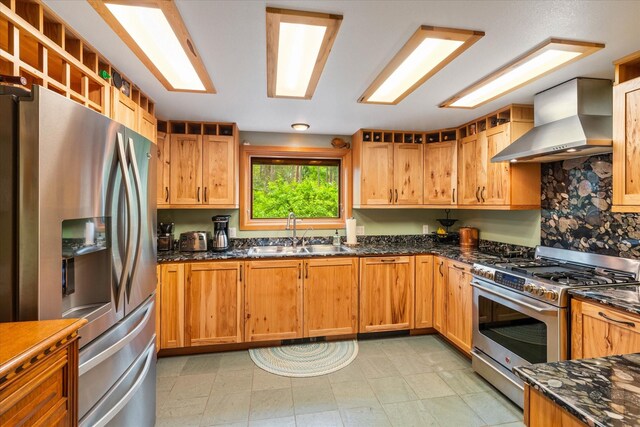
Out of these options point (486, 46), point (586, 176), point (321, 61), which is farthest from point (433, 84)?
point (586, 176)

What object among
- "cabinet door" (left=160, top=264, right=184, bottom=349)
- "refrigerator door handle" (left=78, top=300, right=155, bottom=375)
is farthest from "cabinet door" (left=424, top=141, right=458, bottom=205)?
"refrigerator door handle" (left=78, top=300, right=155, bottom=375)

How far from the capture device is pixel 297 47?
1656mm

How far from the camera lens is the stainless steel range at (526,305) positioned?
5.94ft

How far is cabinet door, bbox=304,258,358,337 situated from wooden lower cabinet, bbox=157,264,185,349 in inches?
46.6

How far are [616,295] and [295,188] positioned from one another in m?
2.97

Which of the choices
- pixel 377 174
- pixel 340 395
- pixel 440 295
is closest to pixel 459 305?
pixel 440 295

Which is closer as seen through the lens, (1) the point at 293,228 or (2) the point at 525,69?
(2) the point at 525,69

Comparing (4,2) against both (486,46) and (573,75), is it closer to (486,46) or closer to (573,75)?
(486,46)

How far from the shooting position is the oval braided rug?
2514mm

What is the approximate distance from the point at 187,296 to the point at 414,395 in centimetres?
212

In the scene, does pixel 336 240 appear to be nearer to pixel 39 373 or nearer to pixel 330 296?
pixel 330 296

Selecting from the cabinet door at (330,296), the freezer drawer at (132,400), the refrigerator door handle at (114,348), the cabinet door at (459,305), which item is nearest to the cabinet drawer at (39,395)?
the refrigerator door handle at (114,348)

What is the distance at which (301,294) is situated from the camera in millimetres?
2961

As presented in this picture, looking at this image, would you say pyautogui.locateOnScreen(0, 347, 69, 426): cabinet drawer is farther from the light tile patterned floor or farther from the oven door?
the oven door
